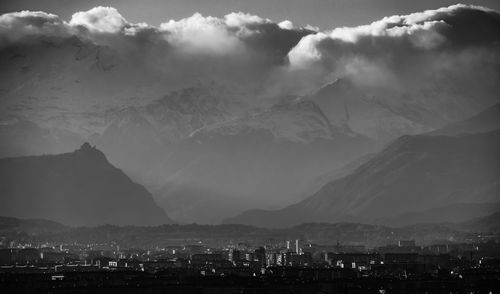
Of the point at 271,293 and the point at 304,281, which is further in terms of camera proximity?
the point at 304,281

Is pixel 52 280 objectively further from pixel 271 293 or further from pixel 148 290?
pixel 271 293

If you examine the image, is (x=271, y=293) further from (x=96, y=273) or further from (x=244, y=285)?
(x=96, y=273)

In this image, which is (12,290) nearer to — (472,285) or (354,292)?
(354,292)

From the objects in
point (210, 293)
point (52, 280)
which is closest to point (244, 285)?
point (210, 293)

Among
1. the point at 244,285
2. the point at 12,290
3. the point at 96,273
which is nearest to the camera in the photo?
the point at 12,290

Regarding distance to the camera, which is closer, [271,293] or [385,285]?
[271,293]

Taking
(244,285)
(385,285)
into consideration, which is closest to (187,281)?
A: (244,285)

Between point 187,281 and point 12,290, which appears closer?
point 12,290

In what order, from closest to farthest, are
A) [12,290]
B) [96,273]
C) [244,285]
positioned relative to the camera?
[12,290], [244,285], [96,273]
